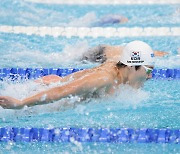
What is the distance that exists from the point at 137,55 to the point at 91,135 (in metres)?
0.62

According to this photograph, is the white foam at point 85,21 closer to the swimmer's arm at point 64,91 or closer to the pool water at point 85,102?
the pool water at point 85,102

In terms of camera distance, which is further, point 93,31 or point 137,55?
point 93,31

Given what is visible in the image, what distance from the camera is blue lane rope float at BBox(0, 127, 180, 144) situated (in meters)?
3.71

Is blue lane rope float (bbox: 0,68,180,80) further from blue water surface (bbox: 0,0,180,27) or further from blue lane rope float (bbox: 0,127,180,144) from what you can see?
blue water surface (bbox: 0,0,180,27)

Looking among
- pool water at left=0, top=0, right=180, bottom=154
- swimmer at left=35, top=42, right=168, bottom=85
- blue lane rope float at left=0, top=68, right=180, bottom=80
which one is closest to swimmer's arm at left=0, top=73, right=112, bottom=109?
pool water at left=0, top=0, right=180, bottom=154

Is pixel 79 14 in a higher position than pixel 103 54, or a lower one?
higher

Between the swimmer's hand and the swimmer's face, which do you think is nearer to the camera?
the swimmer's hand

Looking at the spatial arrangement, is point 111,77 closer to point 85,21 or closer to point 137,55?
point 137,55

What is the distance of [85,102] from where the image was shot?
3920 mm

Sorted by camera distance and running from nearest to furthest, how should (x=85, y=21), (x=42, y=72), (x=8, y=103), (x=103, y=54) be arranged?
(x=8, y=103)
(x=42, y=72)
(x=103, y=54)
(x=85, y=21)

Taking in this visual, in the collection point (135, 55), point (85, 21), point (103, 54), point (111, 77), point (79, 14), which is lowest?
point (111, 77)

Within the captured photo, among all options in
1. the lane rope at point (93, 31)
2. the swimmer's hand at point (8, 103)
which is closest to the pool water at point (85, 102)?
the lane rope at point (93, 31)

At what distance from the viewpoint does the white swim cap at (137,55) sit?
378 cm

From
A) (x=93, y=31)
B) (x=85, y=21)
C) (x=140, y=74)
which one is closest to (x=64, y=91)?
(x=140, y=74)
